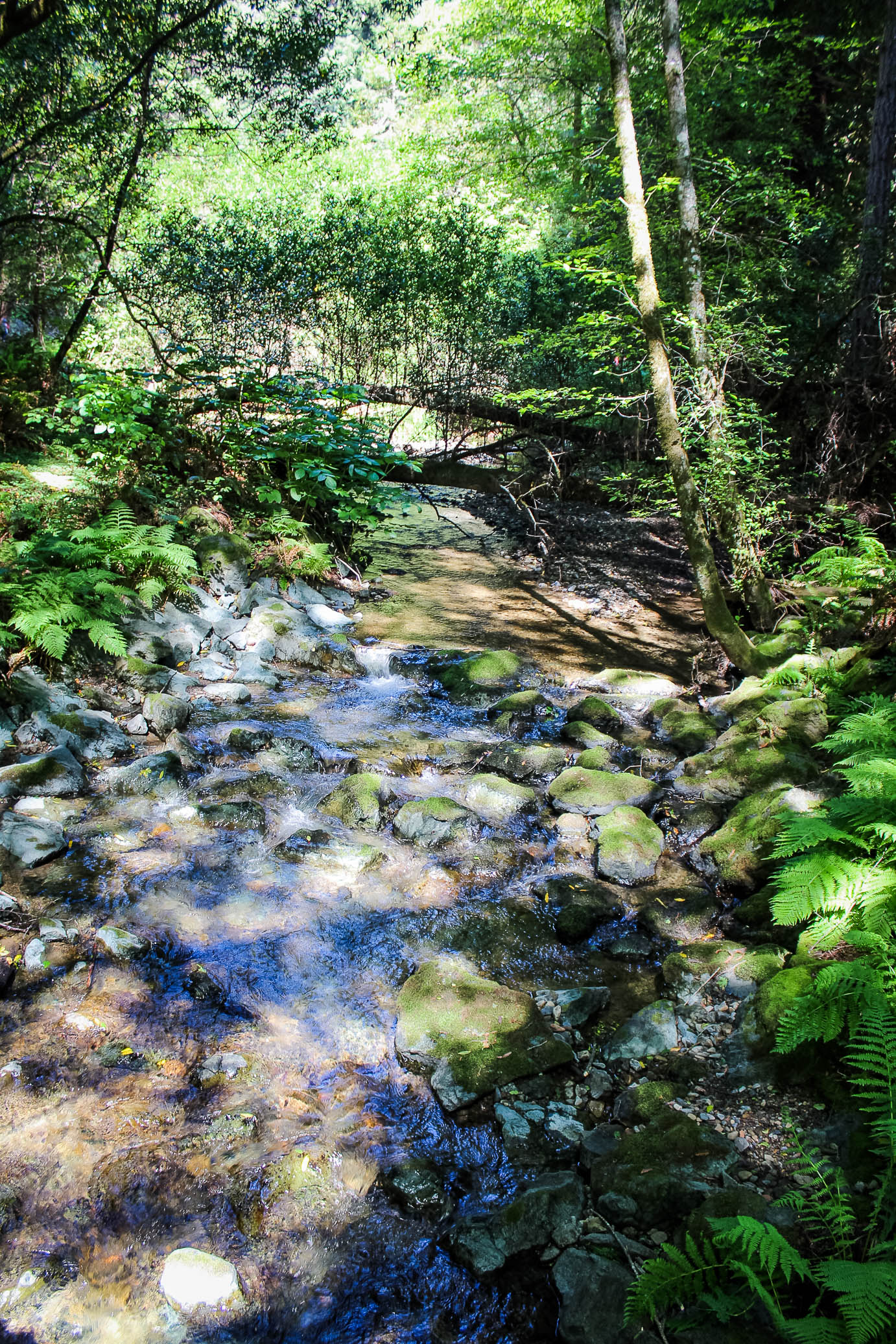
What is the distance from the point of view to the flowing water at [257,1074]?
8.12 feet

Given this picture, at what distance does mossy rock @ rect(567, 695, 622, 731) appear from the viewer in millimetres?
7074

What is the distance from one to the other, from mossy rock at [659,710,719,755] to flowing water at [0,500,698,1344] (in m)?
2.03

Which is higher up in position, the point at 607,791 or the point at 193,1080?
the point at 607,791

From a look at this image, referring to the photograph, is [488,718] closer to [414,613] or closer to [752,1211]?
[414,613]

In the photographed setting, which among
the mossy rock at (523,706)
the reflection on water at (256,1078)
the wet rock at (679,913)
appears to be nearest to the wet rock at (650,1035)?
the reflection on water at (256,1078)

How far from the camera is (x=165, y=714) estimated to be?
6.05m

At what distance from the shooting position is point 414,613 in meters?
10.1

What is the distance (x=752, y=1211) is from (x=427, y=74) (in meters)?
19.8

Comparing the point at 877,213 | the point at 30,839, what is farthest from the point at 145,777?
the point at 877,213

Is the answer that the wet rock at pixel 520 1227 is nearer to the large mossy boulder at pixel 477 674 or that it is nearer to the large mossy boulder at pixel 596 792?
the large mossy boulder at pixel 596 792

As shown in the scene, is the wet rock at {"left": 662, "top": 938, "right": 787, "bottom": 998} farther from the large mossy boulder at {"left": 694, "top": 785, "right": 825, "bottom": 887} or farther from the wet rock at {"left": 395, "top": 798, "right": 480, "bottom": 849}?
the wet rock at {"left": 395, "top": 798, "right": 480, "bottom": 849}

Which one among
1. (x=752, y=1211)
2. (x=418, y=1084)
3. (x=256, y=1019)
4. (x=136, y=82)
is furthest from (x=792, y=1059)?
(x=136, y=82)

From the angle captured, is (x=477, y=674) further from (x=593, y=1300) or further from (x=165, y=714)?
(x=593, y=1300)

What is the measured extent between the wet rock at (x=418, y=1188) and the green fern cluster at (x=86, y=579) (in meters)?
4.45
